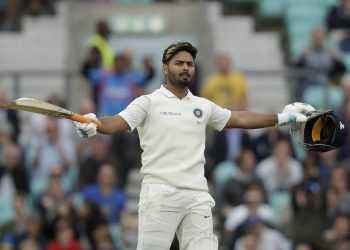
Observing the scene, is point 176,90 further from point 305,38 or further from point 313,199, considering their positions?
point 305,38

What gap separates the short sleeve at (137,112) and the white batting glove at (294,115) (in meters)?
1.19

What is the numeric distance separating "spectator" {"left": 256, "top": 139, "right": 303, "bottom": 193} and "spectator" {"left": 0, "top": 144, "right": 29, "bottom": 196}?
2.84 m

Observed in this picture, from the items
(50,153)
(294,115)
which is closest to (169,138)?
(294,115)

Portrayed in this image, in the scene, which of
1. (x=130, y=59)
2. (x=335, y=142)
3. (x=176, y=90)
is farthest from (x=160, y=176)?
(x=130, y=59)

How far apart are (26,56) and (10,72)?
2568 millimetres

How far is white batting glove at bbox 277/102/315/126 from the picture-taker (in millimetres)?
11602

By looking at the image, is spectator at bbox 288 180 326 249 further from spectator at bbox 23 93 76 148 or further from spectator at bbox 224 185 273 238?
spectator at bbox 23 93 76 148

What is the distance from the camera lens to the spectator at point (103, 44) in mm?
18594

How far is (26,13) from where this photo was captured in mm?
21219

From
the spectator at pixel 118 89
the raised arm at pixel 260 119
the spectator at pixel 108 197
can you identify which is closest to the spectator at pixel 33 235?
the spectator at pixel 108 197

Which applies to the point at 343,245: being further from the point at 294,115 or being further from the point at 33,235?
the point at 294,115

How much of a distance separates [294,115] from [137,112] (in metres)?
1.43

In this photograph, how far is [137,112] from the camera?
10992mm

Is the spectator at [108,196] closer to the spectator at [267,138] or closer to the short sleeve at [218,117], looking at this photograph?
the spectator at [267,138]
